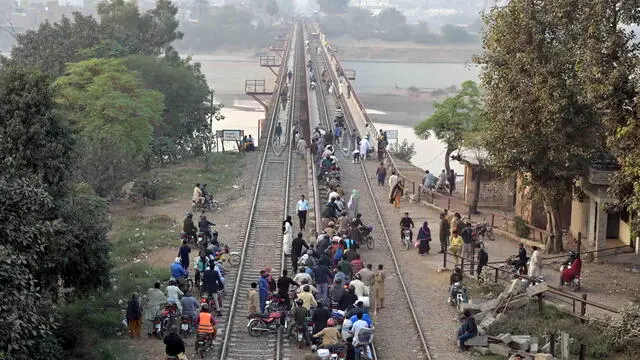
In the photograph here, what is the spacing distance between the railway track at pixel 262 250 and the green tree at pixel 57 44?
42.7ft

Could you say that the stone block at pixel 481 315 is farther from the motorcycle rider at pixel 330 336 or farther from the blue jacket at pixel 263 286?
the blue jacket at pixel 263 286

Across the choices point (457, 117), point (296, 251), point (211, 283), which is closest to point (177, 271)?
point (211, 283)

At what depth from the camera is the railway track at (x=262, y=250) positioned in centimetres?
2002

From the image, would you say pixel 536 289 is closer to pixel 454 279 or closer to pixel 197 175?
pixel 454 279

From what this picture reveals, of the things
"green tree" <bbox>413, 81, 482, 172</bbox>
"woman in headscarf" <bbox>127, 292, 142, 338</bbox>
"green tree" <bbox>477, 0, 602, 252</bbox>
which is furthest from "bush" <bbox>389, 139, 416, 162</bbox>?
"woman in headscarf" <bbox>127, 292, 142, 338</bbox>

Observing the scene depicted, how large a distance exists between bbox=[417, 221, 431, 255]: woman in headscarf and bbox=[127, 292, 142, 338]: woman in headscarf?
1002 centimetres

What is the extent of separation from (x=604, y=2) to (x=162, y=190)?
1854 centimetres

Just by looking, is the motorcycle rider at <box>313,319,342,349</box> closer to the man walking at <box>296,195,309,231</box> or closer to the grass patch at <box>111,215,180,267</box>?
the grass patch at <box>111,215,180,267</box>

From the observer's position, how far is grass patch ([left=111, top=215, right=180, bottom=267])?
89.4 ft

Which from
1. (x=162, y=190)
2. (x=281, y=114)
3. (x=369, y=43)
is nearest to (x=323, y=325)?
(x=162, y=190)

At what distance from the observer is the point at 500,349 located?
1980 cm

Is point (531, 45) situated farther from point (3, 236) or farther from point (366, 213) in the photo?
point (3, 236)

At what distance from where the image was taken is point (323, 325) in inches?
776

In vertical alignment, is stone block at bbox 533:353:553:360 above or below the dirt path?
above
